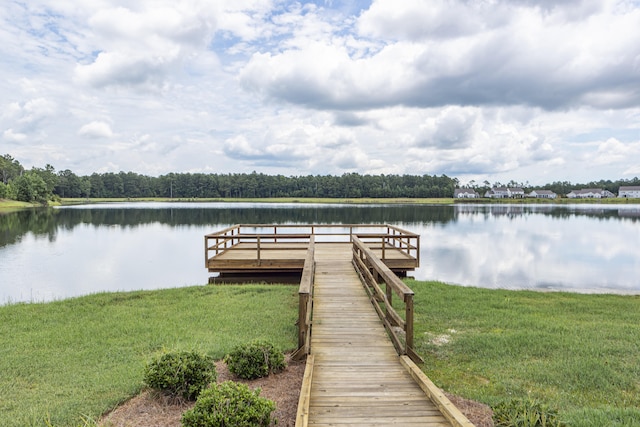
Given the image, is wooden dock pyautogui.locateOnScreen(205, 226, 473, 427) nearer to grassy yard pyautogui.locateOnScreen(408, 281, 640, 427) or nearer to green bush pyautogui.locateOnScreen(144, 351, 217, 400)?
grassy yard pyautogui.locateOnScreen(408, 281, 640, 427)

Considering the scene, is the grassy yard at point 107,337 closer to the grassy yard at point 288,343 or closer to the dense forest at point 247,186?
the grassy yard at point 288,343

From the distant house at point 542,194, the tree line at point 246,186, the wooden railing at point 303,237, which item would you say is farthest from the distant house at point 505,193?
the wooden railing at point 303,237

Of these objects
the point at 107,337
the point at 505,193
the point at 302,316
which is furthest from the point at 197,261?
the point at 505,193

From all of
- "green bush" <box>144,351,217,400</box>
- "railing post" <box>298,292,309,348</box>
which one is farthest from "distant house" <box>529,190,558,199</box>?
"green bush" <box>144,351,217,400</box>

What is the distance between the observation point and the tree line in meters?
121

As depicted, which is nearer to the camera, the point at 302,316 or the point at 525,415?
the point at 525,415

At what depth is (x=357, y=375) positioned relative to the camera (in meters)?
4.93

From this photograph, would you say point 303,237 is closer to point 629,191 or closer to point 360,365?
point 360,365

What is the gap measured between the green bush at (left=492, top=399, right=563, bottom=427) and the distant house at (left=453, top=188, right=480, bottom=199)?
15175cm

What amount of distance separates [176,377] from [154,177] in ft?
506

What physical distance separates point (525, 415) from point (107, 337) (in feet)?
24.0

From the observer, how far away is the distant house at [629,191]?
141875 millimetres

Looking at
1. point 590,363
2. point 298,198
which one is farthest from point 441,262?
point 298,198

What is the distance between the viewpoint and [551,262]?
20656mm
